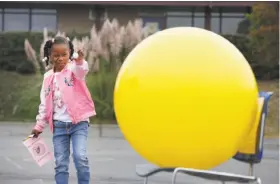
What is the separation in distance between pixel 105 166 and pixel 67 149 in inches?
126

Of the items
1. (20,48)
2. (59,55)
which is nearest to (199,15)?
(20,48)

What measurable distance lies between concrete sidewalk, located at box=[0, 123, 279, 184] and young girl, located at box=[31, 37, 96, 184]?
174 cm

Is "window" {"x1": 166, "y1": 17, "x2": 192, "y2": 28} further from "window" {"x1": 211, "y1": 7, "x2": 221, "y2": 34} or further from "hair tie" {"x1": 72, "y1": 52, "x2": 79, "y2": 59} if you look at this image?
"hair tie" {"x1": 72, "y1": 52, "x2": 79, "y2": 59}

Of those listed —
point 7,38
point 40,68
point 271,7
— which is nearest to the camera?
point 40,68

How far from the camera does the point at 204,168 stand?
175 inches

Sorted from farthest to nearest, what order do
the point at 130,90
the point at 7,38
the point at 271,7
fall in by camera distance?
the point at 7,38, the point at 271,7, the point at 130,90

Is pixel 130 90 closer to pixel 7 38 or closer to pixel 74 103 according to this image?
pixel 74 103

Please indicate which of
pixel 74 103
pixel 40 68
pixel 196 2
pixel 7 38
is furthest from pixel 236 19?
pixel 74 103

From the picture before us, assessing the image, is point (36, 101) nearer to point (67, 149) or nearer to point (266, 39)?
point (266, 39)

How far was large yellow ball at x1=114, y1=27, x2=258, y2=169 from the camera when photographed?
413 cm

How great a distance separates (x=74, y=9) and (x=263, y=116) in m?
24.1

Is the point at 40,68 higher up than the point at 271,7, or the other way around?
the point at 271,7

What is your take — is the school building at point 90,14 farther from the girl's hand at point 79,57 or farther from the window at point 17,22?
the girl's hand at point 79,57

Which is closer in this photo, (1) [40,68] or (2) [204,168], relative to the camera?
(2) [204,168]
